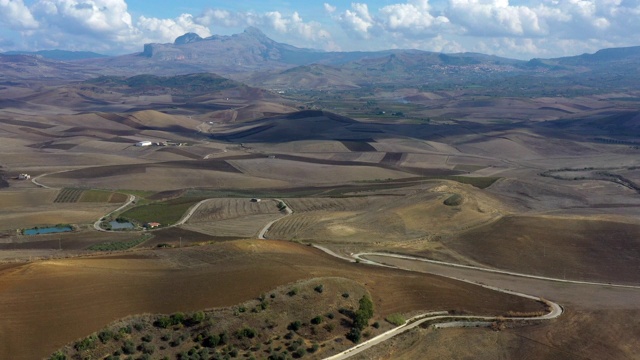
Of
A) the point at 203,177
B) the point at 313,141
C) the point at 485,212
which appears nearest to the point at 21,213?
the point at 203,177

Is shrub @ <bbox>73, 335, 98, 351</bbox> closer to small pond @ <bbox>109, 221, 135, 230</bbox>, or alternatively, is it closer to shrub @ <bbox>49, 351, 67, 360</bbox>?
shrub @ <bbox>49, 351, 67, 360</bbox>

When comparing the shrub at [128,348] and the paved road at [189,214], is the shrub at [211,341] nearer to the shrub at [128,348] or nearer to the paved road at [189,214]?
the shrub at [128,348]

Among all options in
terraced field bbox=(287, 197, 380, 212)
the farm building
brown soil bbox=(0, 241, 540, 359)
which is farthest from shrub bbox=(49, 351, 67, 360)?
terraced field bbox=(287, 197, 380, 212)

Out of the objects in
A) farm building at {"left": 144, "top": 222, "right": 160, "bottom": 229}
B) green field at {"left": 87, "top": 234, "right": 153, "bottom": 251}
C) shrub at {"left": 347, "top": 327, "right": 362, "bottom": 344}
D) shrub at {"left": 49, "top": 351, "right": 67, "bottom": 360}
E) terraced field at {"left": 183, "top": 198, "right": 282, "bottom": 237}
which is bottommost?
farm building at {"left": 144, "top": 222, "right": 160, "bottom": 229}

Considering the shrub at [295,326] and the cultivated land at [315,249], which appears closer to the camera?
the shrub at [295,326]

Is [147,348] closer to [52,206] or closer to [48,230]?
[48,230]

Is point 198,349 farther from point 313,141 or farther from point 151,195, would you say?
point 313,141

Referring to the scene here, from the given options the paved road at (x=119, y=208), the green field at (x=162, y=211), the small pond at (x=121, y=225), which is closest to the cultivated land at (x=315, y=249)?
the green field at (x=162, y=211)
